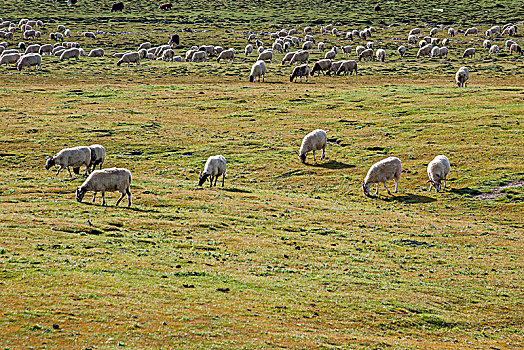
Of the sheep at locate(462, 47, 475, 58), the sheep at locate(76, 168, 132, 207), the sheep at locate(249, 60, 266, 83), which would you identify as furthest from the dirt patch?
the sheep at locate(462, 47, 475, 58)

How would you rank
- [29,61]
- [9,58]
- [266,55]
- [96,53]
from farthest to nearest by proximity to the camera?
[96,53]
[266,55]
[9,58]
[29,61]

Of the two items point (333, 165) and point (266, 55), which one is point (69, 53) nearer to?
point (266, 55)

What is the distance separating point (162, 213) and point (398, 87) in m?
47.4

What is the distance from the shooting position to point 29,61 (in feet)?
264

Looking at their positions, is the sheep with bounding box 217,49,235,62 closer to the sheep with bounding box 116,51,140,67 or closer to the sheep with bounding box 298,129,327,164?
the sheep with bounding box 116,51,140,67

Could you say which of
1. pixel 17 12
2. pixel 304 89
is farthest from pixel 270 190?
pixel 17 12

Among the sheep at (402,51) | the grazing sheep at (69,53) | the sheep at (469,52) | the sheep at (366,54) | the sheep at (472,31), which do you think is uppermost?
the sheep at (472,31)

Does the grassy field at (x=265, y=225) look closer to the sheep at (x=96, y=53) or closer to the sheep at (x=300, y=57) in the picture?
the sheep at (x=300, y=57)

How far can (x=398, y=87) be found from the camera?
66.9 metres

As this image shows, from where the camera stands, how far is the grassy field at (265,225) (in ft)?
48.8

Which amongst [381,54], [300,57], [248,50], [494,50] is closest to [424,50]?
[381,54]

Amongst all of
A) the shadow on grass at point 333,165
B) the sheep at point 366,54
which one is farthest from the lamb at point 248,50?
the shadow on grass at point 333,165

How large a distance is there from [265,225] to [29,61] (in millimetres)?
66709

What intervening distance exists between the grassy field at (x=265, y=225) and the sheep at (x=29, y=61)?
14.7 metres
